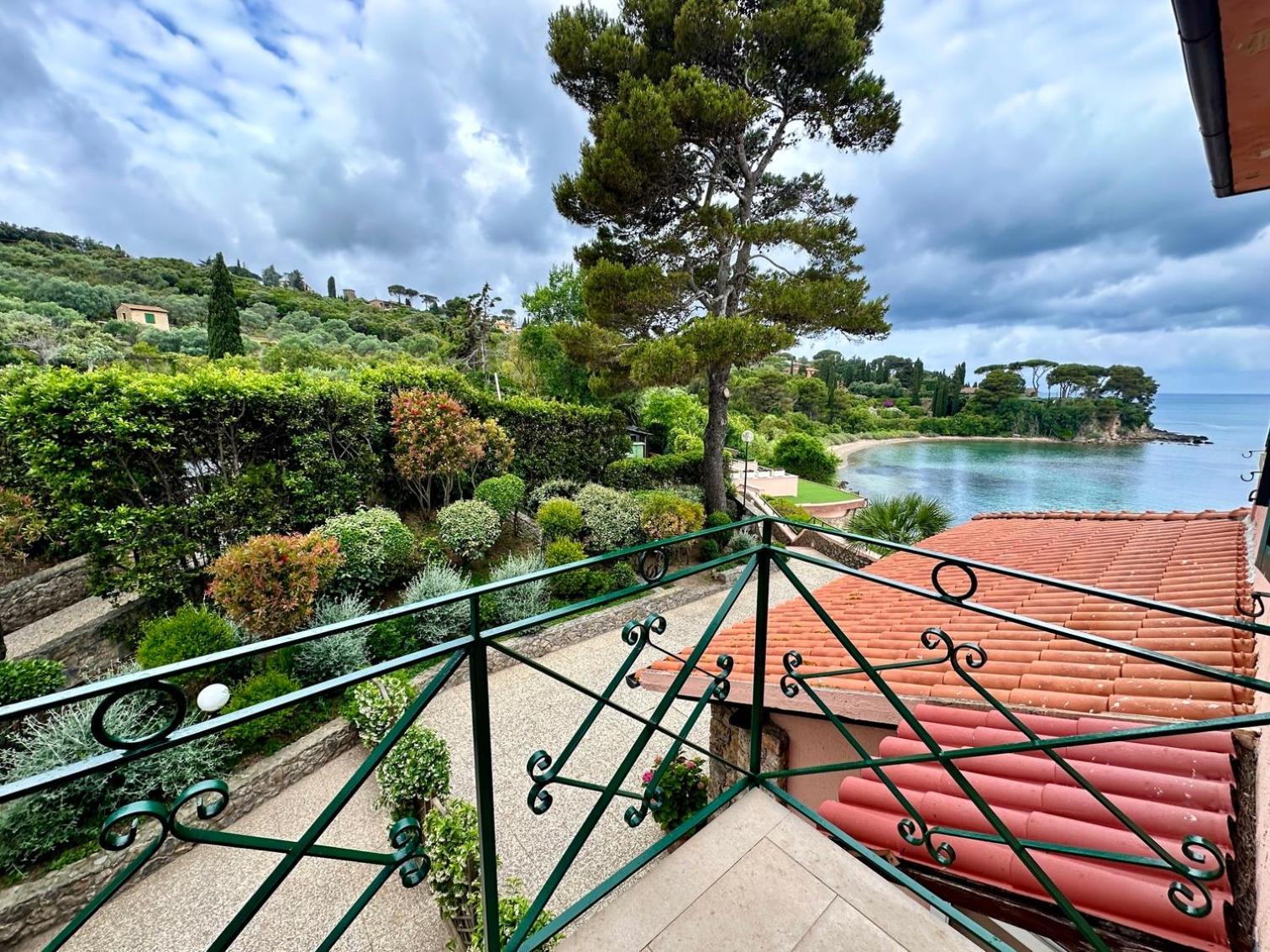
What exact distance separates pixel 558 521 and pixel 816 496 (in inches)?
511

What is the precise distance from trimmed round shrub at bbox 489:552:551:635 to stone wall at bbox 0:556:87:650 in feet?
15.7

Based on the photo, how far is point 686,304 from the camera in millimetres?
8695

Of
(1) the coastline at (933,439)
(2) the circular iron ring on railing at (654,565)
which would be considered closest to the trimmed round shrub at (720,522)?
(2) the circular iron ring on railing at (654,565)

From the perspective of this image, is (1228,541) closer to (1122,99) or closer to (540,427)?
(1122,99)

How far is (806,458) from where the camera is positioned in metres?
22.7

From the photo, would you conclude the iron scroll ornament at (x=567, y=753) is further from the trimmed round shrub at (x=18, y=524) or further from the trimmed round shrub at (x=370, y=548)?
the trimmed round shrub at (x=18, y=524)

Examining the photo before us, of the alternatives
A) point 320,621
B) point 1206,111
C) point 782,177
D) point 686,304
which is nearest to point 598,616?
point 320,621

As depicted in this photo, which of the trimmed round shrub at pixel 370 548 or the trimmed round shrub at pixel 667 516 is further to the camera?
the trimmed round shrub at pixel 667 516

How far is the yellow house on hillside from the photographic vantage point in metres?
22.5

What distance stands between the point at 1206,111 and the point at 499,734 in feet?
18.3

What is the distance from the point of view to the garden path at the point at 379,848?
2.83m

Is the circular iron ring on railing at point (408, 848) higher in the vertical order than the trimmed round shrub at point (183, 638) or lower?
higher

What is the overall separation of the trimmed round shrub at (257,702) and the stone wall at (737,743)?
3446 mm

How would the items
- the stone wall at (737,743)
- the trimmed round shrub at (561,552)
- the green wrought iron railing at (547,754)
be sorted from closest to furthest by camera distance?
the green wrought iron railing at (547,754) < the stone wall at (737,743) < the trimmed round shrub at (561,552)
